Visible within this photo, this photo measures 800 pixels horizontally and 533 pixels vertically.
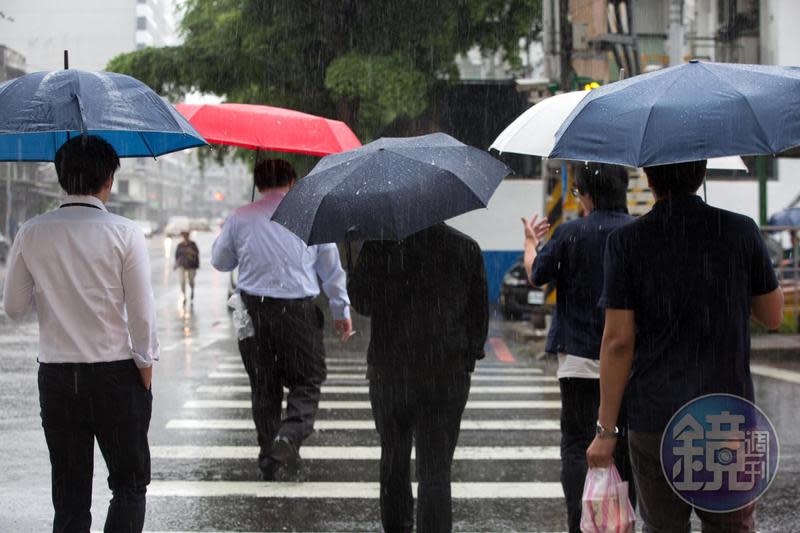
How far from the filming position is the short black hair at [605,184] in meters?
4.61

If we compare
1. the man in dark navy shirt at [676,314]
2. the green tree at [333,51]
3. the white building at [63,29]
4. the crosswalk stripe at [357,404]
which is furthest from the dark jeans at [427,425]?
the white building at [63,29]

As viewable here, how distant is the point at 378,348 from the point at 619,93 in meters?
1.60

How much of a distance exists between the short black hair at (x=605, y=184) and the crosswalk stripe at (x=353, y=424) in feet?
13.6

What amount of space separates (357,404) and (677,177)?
6862 millimetres

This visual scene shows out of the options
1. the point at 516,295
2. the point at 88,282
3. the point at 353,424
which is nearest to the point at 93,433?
the point at 88,282

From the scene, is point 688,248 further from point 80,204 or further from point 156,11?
point 156,11

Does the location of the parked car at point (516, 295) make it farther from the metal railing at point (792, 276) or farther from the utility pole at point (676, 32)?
the utility pole at point (676, 32)

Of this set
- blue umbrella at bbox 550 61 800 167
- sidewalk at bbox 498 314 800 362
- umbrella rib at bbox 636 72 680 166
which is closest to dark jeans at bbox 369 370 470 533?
blue umbrella at bbox 550 61 800 167

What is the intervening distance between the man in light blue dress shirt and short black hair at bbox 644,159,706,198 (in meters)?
3.20

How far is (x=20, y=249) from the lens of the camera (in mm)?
3854

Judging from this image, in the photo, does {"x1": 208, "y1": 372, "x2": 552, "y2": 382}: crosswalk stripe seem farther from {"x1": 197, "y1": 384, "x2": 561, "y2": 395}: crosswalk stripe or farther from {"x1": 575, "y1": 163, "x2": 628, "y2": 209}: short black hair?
{"x1": 575, "y1": 163, "x2": 628, "y2": 209}: short black hair

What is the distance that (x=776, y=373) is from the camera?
1166cm

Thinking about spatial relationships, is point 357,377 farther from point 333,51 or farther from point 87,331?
point 333,51

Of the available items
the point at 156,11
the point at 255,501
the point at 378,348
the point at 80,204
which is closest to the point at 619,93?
the point at 378,348
